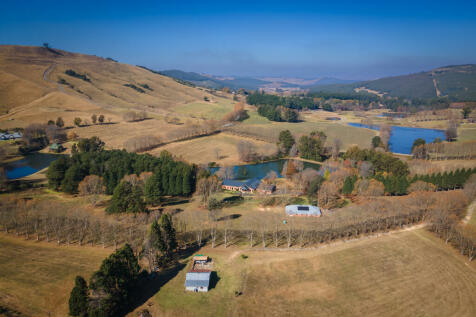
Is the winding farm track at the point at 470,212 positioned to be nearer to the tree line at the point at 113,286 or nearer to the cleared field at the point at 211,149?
the tree line at the point at 113,286

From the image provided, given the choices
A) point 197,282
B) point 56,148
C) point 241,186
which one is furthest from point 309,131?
point 197,282

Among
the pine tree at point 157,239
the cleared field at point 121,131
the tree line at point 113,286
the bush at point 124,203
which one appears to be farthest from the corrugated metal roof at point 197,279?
the cleared field at point 121,131

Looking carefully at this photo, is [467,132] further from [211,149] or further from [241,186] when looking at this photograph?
[241,186]

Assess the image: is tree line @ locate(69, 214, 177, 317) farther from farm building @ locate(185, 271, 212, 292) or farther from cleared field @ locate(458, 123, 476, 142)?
cleared field @ locate(458, 123, 476, 142)

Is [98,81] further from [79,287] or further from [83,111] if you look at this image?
[79,287]

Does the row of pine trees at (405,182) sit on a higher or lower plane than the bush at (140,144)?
lower

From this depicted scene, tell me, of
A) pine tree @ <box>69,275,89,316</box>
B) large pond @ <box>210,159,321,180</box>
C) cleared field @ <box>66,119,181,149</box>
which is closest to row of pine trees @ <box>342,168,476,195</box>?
large pond @ <box>210,159,321,180</box>
